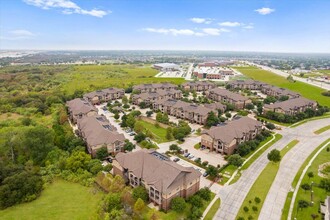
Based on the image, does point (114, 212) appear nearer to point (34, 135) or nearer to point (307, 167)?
point (34, 135)

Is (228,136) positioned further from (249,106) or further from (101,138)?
(249,106)

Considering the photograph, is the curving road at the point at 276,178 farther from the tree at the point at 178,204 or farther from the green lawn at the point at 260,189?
the tree at the point at 178,204

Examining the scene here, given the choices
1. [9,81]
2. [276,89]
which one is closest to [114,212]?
[276,89]

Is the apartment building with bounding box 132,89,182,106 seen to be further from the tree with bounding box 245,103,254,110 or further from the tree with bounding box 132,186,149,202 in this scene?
the tree with bounding box 132,186,149,202

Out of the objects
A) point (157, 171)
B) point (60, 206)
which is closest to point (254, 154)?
point (157, 171)

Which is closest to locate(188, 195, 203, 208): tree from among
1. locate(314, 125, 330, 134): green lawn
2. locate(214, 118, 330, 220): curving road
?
locate(214, 118, 330, 220): curving road

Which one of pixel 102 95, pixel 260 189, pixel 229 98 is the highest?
pixel 229 98

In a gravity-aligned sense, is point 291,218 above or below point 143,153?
below
